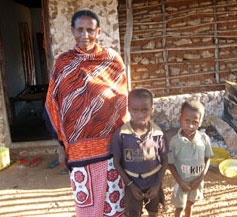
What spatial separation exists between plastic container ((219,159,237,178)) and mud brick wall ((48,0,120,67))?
223cm

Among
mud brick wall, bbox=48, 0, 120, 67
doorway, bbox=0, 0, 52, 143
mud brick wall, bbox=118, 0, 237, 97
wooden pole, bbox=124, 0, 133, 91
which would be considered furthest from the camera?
doorway, bbox=0, 0, 52, 143

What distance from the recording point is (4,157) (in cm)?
403

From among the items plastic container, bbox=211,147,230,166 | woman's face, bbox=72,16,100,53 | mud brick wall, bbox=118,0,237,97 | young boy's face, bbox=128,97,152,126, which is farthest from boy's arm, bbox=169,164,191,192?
mud brick wall, bbox=118,0,237,97

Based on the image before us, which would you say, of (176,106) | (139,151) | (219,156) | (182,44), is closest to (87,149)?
(139,151)

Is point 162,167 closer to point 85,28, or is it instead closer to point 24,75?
point 85,28

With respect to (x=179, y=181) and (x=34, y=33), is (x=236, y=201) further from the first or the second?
(x=34, y=33)

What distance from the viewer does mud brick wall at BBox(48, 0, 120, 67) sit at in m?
3.85

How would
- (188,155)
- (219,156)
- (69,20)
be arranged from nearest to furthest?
(188,155), (219,156), (69,20)

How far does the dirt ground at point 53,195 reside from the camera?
2764mm

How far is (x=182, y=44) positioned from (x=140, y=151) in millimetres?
3932

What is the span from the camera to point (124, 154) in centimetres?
170

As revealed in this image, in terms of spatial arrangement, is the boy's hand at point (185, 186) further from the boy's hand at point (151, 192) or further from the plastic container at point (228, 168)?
the plastic container at point (228, 168)

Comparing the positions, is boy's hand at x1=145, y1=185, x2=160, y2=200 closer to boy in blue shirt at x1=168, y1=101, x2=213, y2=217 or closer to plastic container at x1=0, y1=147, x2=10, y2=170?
boy in blue shirt at x1=168, y1=101, x2=213, y2=217

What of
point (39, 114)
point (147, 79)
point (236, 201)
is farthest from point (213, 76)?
point (39, 114)
